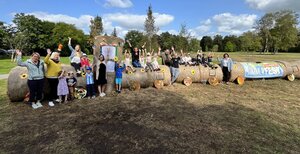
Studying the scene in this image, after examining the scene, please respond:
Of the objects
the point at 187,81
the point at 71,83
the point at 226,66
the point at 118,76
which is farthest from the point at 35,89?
the point at 226,66

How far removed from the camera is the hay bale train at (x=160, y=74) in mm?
7867

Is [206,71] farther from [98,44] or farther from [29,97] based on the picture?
[29,97]

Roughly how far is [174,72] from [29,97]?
665cm

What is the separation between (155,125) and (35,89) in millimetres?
4129

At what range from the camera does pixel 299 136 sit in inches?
211

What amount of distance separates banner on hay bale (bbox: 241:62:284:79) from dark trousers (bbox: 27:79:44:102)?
1045 centimetres

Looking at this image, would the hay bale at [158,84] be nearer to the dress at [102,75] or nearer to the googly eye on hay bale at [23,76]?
the dress at [102,75]

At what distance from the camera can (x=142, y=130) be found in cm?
558

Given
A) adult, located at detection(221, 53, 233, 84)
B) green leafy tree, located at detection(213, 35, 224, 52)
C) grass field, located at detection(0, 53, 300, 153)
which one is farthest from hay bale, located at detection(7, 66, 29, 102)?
green leafy tree, located at detection(213, 35, 224, 52)

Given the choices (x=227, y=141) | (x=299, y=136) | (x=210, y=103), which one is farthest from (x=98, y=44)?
(x=299, y=136)

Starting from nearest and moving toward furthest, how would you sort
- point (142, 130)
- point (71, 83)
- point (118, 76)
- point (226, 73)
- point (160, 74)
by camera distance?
1. point (142, 130)
2. point (71, 83)
3. point (118, 76)
4. point (160, 74)
5. point (226, 73)

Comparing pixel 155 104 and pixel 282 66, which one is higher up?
pixel 282 66

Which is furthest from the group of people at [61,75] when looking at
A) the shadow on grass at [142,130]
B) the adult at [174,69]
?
the adult at [174,69]

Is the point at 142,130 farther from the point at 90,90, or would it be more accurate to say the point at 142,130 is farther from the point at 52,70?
the point at 52,70
